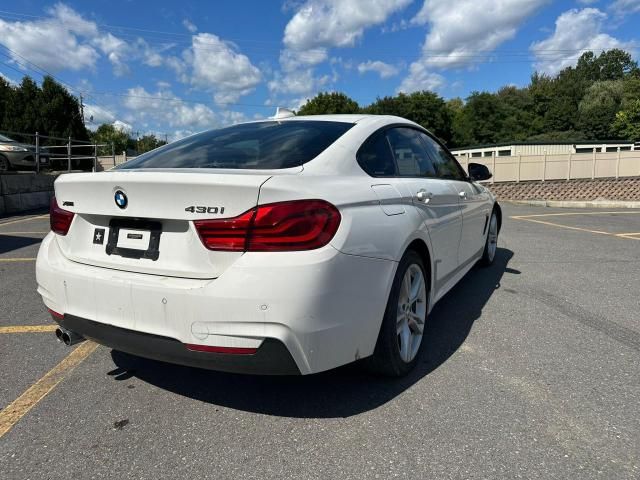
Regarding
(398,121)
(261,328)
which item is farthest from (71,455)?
(398,121)

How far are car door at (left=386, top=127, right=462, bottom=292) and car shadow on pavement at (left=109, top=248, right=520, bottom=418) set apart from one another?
0.62 m

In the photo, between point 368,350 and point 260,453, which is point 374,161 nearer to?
point 368,350

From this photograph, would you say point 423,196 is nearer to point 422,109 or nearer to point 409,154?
point 409,154

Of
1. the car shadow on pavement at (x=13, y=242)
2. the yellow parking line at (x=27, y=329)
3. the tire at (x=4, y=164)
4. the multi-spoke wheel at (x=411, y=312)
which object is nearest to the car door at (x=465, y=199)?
the multi-spoke wheel at (x=411, y=312)

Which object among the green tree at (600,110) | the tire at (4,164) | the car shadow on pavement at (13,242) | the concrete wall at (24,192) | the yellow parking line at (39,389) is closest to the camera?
the yellow parking line at (39,389)

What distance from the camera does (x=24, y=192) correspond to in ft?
39.8

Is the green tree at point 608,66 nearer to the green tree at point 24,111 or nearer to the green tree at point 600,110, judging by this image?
the green tree at point 600,110

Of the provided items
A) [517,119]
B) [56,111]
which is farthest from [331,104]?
[56,111]

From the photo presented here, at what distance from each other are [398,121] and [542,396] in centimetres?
198

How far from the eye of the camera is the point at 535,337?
333cm

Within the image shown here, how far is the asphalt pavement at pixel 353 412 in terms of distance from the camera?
193 cm

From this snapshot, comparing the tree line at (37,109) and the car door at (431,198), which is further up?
the tree line at (37,109)

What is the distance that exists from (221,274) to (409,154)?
1.80 metres

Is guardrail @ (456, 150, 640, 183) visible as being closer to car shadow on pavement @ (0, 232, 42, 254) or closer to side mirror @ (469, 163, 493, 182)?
side mirror @ (469, 163, 493, 182)
